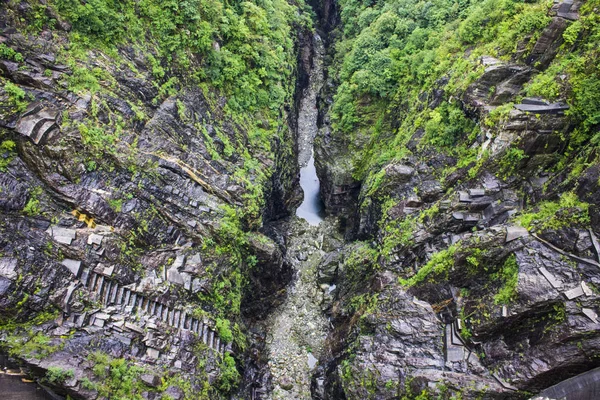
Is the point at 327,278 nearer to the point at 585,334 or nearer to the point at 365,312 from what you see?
the point at 365,312

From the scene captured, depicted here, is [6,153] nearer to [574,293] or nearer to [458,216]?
[458,216]

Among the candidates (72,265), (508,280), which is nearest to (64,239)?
(72,265)

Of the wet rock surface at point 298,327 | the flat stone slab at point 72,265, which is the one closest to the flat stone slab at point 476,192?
the wet rock surface at point 298,327

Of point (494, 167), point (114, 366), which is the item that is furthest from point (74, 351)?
point (494, 167)

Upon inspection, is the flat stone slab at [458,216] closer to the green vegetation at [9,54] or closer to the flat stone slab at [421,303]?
the flat stone slab at [421,303]

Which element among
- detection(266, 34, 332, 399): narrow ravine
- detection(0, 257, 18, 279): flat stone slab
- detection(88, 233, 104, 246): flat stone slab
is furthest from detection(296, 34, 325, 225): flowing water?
detection(0, 257, 18, 279): flat stone slab

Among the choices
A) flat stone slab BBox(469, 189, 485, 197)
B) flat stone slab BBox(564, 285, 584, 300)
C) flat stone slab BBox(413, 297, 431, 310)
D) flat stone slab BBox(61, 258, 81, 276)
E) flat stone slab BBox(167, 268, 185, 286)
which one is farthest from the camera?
flat stone slab BBox(167, 268, 185, 286)

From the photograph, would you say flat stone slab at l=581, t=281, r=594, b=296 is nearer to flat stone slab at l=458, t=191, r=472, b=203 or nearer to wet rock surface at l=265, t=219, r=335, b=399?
flat stone slab at l=458, t=191, r=472, b=203
